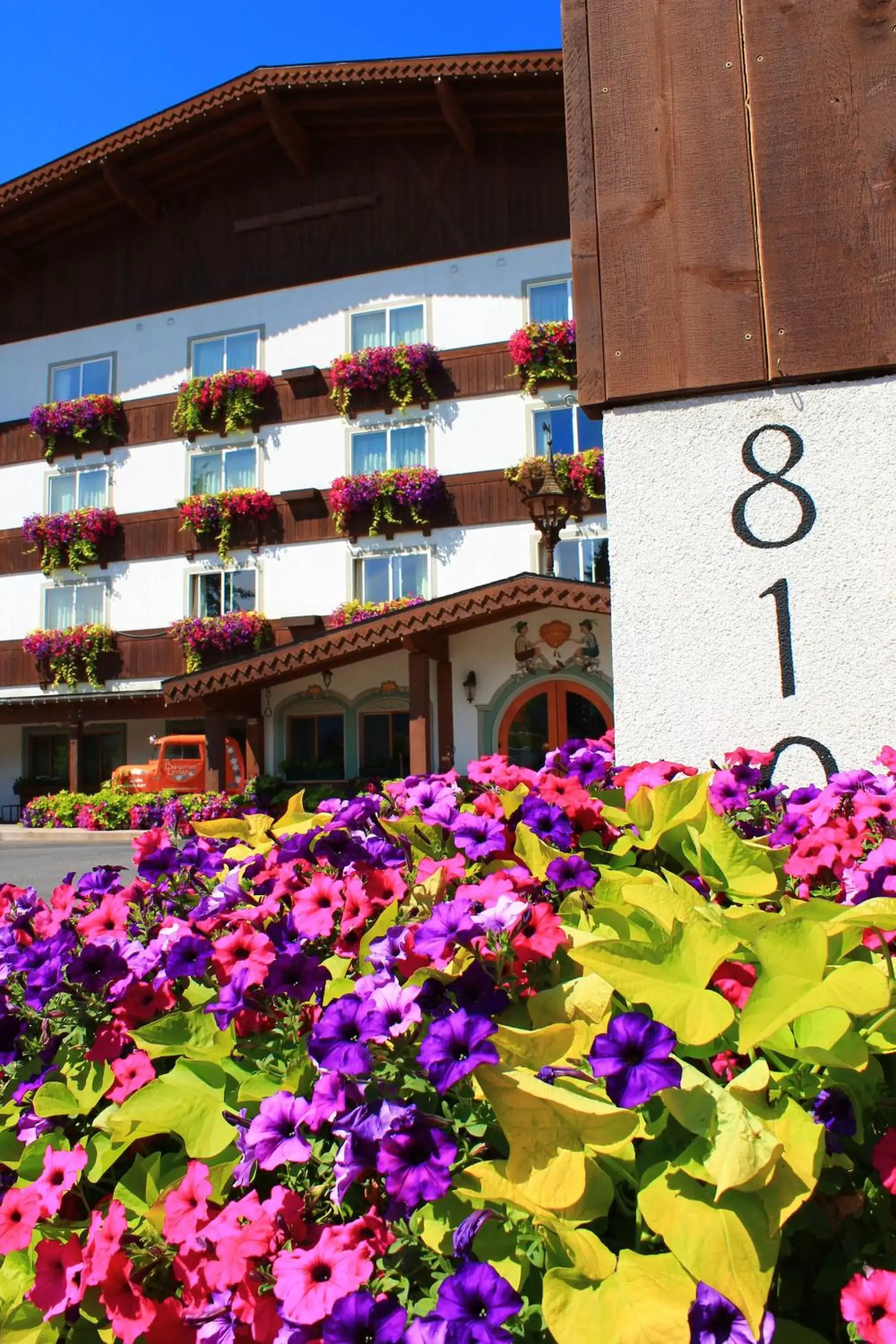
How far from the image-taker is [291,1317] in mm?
1106

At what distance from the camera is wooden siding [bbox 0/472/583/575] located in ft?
66.7

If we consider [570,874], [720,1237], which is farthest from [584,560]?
[720,1237]

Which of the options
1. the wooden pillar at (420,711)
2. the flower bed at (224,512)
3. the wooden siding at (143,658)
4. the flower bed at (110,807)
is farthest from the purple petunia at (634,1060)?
the wooden siding at (143,658)

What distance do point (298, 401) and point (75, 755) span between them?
9.76m

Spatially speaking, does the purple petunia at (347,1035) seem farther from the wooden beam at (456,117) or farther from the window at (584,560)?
the wooden beam at (456,117)

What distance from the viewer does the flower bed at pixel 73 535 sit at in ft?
76.9

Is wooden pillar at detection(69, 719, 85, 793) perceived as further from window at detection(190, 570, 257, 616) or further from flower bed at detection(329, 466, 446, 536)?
flower bed at detection(329, 466, 446, 536)

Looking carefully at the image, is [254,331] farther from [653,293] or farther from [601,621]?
[653,293]

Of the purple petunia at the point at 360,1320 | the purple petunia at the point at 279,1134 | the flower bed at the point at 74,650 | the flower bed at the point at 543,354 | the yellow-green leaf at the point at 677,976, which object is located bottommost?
the purple petunia at the point at 360,1320

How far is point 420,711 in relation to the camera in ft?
57.4

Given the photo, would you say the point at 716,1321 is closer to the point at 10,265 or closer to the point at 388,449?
the point at 388,449

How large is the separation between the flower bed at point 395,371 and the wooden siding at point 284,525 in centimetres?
203

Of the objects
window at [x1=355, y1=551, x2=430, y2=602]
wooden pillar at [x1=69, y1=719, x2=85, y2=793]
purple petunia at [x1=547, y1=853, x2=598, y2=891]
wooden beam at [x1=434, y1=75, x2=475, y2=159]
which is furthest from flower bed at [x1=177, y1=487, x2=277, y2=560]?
purple petunia at [x1=547, y1=853, x2=598, y2=891]

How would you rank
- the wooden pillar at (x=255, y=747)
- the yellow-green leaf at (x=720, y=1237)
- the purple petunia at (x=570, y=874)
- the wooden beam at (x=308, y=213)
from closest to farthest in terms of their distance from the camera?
the yellow-green leaf at (x=720, y=1237) < the purple petunia at (x=570, y=874) < the wooden pillar at (x=255, y=747) < the wooden beam at (x=308, y=213)
